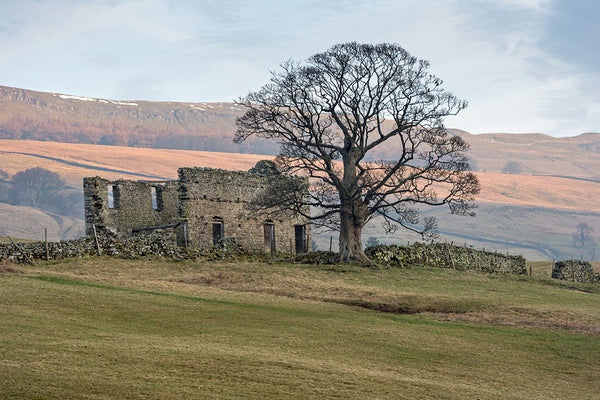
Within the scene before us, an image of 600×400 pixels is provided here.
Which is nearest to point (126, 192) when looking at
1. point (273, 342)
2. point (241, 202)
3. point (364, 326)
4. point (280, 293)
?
point (241, 202)

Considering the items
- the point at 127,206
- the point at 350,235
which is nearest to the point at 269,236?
the point at 350,235

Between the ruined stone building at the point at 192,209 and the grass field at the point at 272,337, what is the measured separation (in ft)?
28.9

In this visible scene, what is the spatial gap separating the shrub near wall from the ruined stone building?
20.0ft

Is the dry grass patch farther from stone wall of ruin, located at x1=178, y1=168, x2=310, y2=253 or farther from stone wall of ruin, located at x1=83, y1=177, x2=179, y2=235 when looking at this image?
stone wall of ruin, located at x1=83, y1=177, x2=179, y2=235

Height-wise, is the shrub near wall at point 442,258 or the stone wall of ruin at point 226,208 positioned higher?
the stone wall of ruin at point 226,208

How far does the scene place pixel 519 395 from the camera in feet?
74.7

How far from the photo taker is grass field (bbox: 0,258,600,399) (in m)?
20.4

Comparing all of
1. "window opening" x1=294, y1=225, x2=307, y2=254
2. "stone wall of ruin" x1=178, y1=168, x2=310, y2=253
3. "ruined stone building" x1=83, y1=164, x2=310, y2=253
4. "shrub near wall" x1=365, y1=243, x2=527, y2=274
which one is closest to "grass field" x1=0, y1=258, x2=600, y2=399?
"ruined stone building" x1=83, y1=164, x2=310, y2=253

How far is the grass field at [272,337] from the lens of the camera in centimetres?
2041

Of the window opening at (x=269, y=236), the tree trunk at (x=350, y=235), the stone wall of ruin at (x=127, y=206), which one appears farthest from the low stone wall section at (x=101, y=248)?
the tree trunk at (x=350, y=235)

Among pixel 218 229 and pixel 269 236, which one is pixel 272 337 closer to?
pixel 218 229

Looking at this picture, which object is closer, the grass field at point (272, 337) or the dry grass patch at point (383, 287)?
the grass field at point (272, 337)

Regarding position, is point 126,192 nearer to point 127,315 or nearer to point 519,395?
point 127,315

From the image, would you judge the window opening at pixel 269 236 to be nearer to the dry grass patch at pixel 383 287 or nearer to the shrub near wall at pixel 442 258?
the shrub near wall at pixel 442 258
